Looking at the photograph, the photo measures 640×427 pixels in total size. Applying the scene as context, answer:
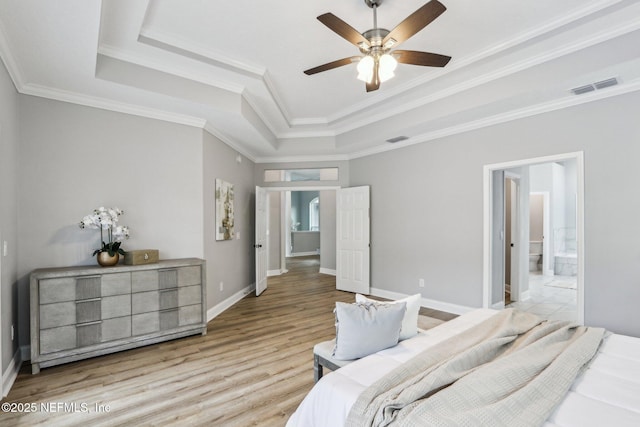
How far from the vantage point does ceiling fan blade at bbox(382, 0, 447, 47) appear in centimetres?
196

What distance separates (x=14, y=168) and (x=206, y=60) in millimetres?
2004

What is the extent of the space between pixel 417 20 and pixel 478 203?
2.93 meters

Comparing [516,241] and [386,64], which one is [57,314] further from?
[516,241]

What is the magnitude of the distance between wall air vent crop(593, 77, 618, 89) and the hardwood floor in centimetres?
372

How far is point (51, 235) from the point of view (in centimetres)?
322

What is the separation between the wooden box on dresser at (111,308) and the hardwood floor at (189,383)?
0.44 feet

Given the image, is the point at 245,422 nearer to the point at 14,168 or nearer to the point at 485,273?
the point at 14,168

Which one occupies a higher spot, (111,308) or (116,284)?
(116,284)

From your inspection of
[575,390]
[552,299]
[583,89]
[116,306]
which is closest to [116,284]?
[116,306]

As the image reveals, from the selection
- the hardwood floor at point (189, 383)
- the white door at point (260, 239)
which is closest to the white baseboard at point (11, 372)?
the hardwood floor at point (189, 383)

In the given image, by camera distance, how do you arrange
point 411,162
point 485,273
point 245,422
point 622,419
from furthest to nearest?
point 411,162, point 485,273, point 245,422, point 622,419

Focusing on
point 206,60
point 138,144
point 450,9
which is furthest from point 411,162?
point 138,144

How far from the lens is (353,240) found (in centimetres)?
598

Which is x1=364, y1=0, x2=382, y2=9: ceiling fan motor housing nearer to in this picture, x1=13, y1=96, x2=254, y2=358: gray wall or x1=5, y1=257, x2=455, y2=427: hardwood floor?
x1=13, y1=96, x2=254, y2=358: gray wall
